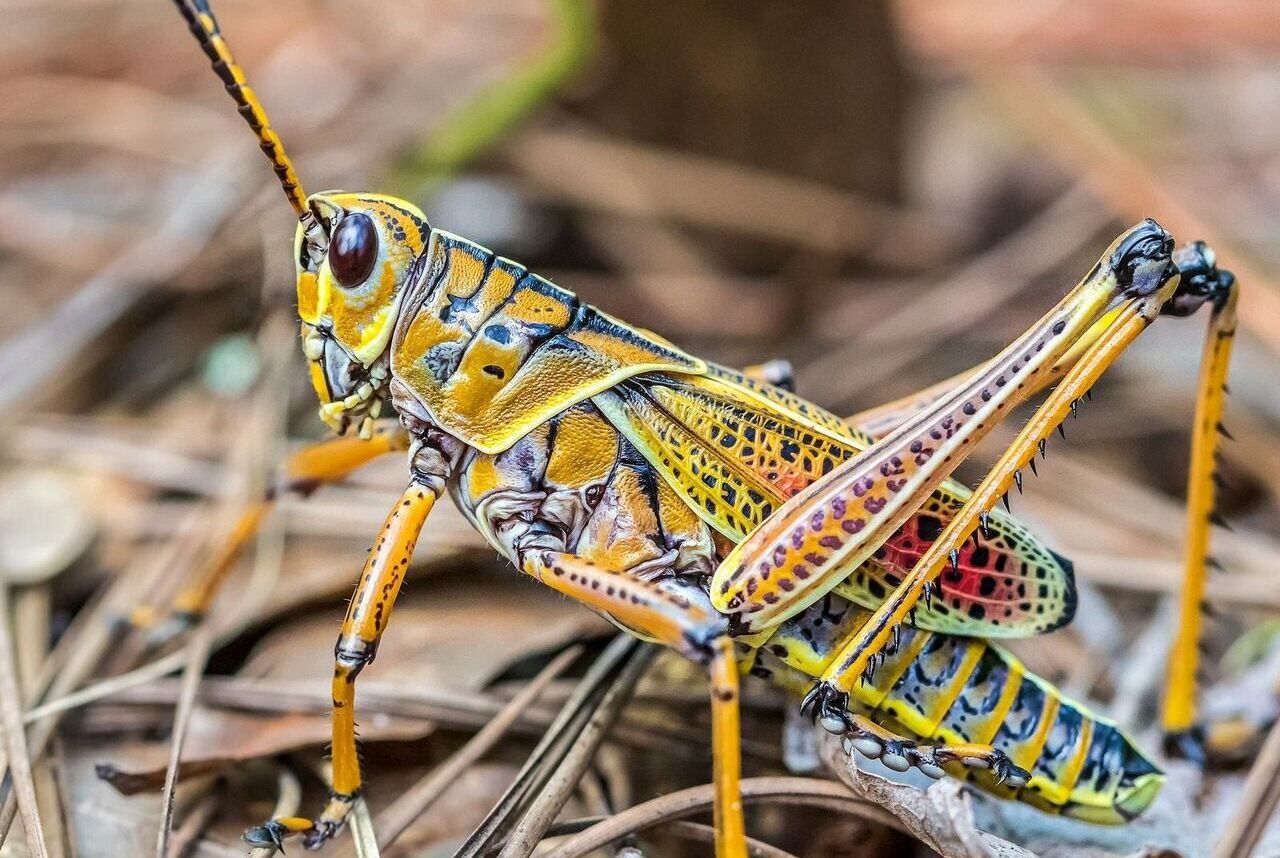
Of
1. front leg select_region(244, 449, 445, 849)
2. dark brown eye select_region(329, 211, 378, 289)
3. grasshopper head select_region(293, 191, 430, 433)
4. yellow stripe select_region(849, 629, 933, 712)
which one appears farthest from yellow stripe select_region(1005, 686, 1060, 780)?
dark brown eye select_region(329, 211, 378, 289)

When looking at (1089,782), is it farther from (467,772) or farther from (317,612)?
(317,612)

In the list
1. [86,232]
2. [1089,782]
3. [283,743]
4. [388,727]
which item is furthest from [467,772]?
[86,232]

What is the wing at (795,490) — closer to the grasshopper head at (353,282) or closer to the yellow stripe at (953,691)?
the yellow stripe at (953,691)

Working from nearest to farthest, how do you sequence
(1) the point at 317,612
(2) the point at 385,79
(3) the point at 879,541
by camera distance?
(3) the point at 879,541 → (1) the point at 317,612 → (2) the point at 385,79

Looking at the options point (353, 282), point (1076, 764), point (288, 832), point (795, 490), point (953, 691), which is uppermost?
point (353, 282)

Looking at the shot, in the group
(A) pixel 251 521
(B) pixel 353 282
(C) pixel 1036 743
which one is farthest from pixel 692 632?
(A) pixel 251 521

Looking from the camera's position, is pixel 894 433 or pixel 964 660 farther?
pixel 964 660

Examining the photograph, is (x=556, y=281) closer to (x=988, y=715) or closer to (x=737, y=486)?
(x=737, y=486)
